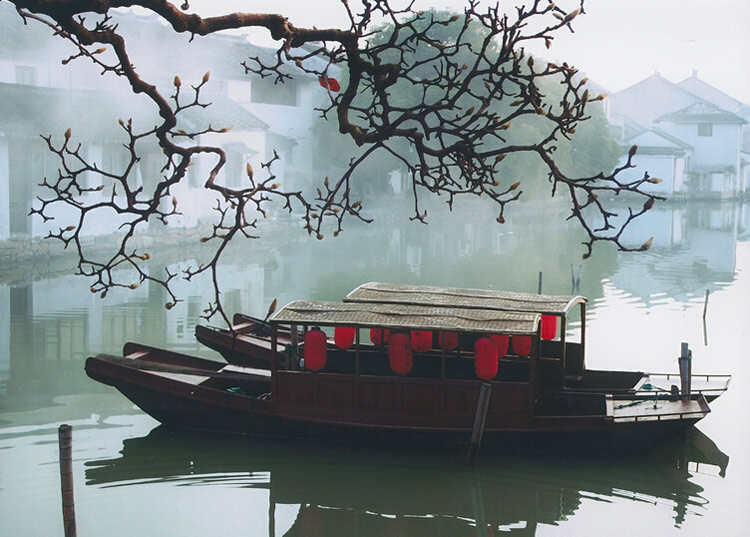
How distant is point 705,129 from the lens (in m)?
53.8

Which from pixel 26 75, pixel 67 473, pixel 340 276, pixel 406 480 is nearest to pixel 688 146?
pixel 340 276

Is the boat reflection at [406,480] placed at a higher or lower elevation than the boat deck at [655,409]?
lower

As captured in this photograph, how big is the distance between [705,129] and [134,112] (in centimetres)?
3693

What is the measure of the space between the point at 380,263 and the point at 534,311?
1566 centimetres

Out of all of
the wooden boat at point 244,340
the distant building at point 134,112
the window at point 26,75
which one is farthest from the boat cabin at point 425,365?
the window at point 26,75

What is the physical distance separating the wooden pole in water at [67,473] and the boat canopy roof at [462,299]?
169 inches

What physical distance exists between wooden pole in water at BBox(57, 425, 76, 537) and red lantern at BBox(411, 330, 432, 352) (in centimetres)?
432

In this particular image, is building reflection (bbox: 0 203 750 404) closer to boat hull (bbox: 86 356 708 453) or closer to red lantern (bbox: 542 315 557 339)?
boat hull (bbox: 86 356 708 453)

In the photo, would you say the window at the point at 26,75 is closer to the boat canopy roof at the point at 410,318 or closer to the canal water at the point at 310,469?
the canal water at the point at 310,469

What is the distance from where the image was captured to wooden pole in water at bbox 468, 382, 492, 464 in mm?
9133

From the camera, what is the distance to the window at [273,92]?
115 feet

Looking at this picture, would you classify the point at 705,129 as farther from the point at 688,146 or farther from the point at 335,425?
the point at 335,425

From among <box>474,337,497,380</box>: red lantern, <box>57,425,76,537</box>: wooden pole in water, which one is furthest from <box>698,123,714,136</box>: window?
<box>57,425,76,537</box>: wooden pole in water

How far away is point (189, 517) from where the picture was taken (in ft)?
26.8
